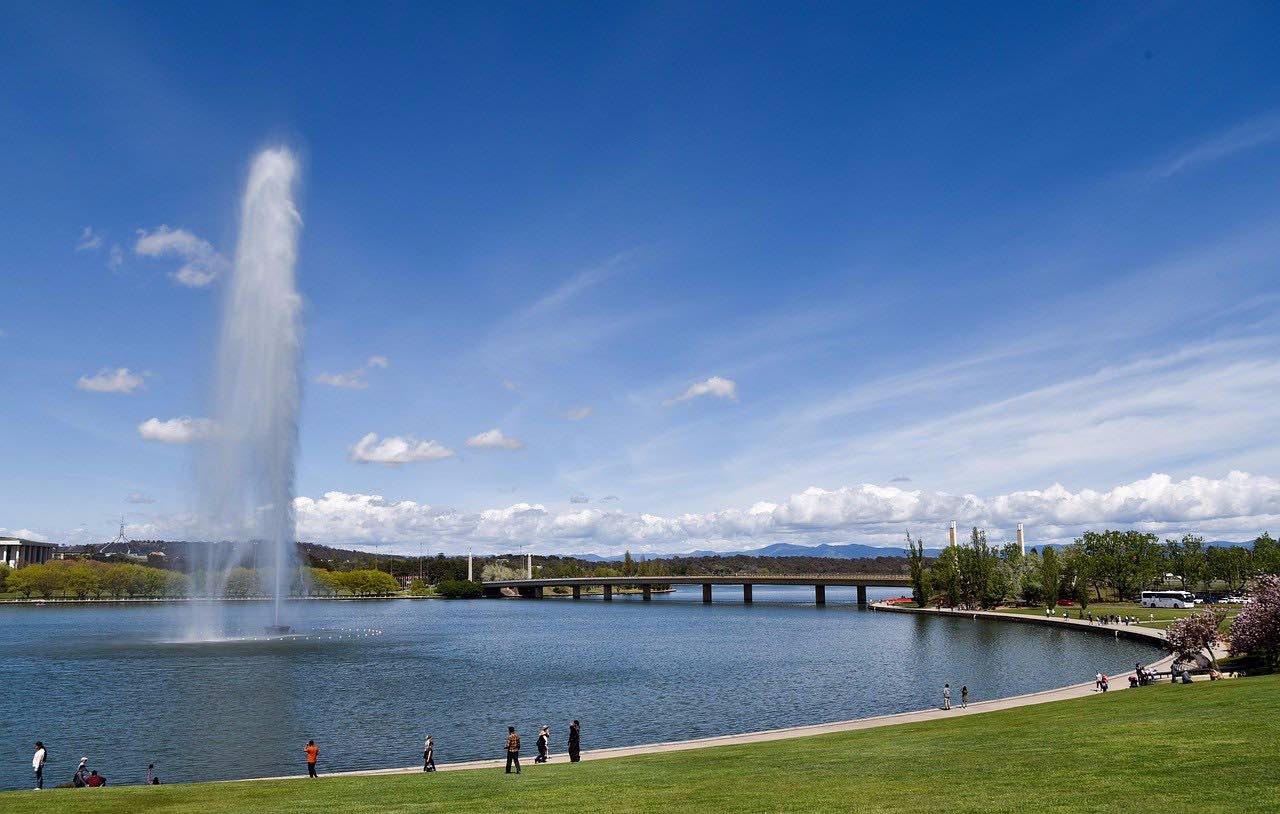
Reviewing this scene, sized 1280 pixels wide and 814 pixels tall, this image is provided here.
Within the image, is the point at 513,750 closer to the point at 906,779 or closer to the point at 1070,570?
the point at 906,779

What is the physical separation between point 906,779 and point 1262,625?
39.8 m

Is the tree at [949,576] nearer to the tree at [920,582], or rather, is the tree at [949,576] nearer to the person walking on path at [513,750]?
the tree at [920,582]

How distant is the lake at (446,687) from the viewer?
48.0 meters

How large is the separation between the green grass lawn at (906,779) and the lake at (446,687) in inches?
519

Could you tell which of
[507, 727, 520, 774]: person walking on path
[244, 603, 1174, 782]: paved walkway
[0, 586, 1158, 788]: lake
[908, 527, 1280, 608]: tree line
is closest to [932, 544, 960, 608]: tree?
[908, 527, 1280, 608]: tree line

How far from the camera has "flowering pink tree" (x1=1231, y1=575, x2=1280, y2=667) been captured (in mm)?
52469

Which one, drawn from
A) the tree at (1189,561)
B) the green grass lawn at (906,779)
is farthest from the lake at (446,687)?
the tree at (1189,561)

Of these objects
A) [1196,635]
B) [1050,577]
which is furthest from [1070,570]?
[1196,635]

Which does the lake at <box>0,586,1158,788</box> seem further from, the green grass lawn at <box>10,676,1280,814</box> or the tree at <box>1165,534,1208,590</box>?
the tree at <box>1165,534,1208,590</box>

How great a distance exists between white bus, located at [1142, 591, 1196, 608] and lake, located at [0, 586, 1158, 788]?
41227 millimetres

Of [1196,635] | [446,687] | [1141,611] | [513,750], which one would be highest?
[1196,635]

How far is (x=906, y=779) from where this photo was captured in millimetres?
26266

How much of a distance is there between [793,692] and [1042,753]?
40602 millimetres

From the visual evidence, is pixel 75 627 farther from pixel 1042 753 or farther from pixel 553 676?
pixel 1042 753
